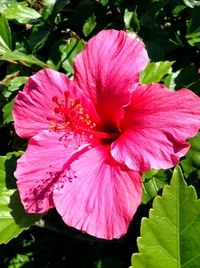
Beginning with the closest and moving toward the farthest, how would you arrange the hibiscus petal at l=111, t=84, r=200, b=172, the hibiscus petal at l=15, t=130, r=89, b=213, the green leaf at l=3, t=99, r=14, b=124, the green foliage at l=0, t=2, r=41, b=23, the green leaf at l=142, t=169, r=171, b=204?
the hibiscus petal at l=111, t=84, r=200, b=172 → the hibiscus petal at l=15, t=130, r=89, b=213 → the green leaf at l=142, t=169, r=171, b=204 → the green leaf at l=3, t=99, r=14, b=124 → the green foliage at l=0, t=2, r=41, b=23

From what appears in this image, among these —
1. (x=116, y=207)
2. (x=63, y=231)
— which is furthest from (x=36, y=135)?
(x=63, y=231)


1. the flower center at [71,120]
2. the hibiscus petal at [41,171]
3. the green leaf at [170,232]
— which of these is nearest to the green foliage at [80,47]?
the hibiscus petal at [41,171]

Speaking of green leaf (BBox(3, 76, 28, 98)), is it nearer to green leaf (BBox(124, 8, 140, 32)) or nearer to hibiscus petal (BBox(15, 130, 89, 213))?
hibiscus petal (BBox(15, 130, 89, 213))

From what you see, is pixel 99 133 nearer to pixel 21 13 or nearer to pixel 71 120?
pixel 71 120

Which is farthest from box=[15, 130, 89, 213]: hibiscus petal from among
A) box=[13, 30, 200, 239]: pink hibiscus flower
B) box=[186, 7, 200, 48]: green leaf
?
box=[186, 7, 200, 48]: green leaf

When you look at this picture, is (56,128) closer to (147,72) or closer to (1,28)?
(147,72)

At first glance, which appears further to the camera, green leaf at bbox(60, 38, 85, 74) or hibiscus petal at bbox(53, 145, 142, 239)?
green leaf at bbox(60, 38, 85, 74)

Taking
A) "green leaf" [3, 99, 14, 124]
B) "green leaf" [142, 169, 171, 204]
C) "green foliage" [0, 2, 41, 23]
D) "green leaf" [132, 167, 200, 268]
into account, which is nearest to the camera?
"green leaf" [132, 167, 200, 268]
